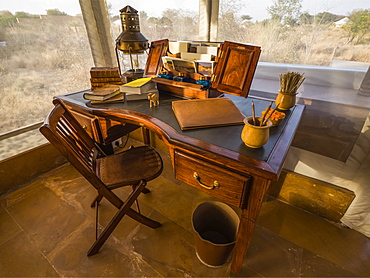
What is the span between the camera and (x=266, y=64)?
1.65 meters

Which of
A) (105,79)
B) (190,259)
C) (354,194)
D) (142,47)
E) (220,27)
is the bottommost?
(190,259)

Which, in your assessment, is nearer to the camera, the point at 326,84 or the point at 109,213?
the point at 326,84

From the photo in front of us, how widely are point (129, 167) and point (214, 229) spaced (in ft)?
2.52

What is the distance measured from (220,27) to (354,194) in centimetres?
172

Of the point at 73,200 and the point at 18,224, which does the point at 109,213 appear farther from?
the point at 18,224

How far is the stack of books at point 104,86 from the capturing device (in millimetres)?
1435

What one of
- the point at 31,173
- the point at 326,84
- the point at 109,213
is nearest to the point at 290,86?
the point at 326,84

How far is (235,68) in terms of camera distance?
129 cm

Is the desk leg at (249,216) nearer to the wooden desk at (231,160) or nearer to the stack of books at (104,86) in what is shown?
the wooden desk at (231,160)

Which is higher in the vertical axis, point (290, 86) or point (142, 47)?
point (142, 47)

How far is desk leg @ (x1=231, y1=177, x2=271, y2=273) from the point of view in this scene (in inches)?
33.9

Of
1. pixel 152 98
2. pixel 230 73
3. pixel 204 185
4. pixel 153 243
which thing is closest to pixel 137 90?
pixel 152 98

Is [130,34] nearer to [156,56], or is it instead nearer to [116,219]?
[156,56]

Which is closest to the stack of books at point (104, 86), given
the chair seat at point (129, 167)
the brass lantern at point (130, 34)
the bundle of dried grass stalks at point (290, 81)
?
the brass lantern at point (130, 34)
